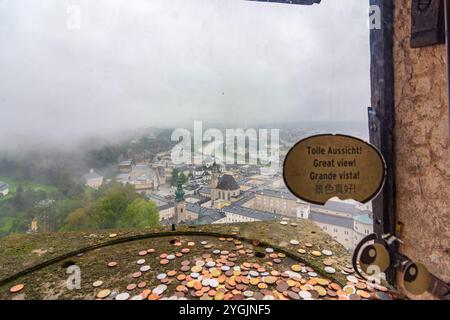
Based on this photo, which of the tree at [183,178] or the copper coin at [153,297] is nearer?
the copper coin at [153,297]

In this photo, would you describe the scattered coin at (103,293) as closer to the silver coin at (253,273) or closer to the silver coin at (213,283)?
the silver coin at (213,283)

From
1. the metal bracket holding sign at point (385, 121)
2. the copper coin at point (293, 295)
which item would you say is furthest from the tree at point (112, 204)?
the metal bracket holding sign at point (385, 121)

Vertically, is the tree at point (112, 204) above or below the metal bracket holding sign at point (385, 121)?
below

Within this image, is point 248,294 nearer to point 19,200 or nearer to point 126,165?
point 126,165

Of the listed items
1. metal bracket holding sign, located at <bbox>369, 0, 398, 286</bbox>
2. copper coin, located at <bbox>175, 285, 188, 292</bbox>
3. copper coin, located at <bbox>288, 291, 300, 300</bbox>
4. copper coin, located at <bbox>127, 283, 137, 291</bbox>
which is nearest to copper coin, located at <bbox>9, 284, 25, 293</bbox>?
copper coin, located at <bbox>127, 283, 137, 291</bbox>
